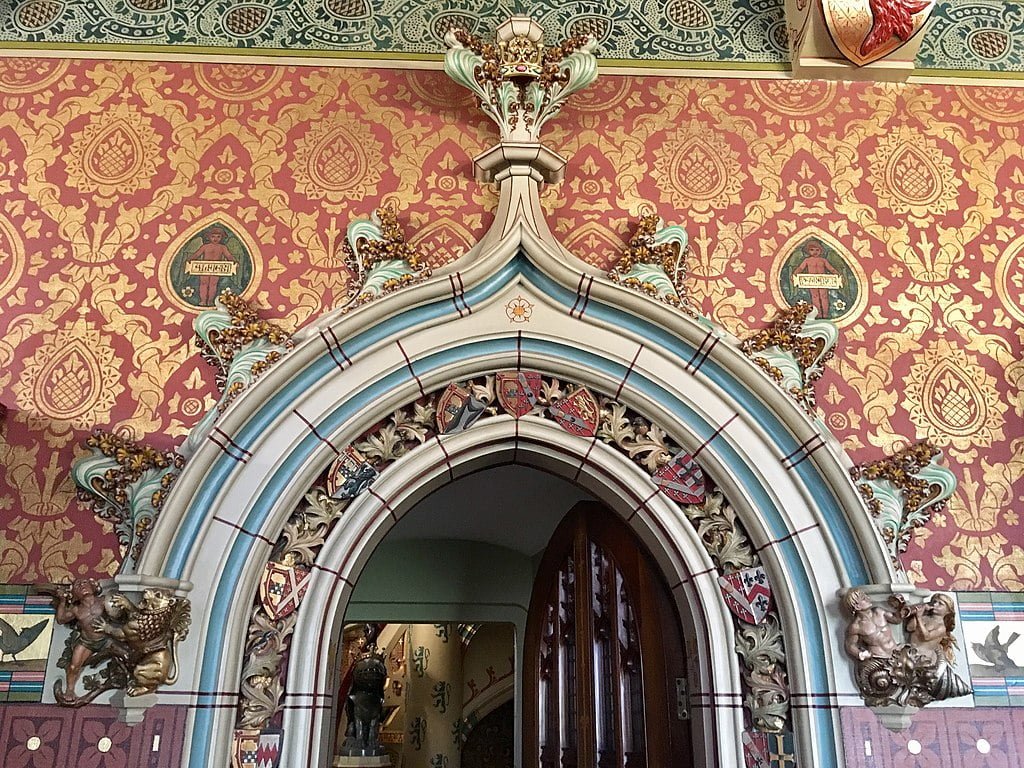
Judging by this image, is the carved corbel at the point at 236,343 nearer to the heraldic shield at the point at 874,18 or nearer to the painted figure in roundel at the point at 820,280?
the painted figure in roundel at the point at 820,280

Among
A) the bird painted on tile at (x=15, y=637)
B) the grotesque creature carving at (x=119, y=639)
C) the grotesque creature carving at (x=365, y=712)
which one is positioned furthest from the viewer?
the grotesque creature carving at (x=365, y=712)

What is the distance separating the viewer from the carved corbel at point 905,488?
2561 mm

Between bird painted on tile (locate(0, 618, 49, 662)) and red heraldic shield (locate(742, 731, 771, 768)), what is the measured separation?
2.03m

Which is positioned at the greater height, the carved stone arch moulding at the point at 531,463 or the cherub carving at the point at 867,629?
the carved stone arch moulding at the point at 531,463

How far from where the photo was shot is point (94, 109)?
9.89 ft

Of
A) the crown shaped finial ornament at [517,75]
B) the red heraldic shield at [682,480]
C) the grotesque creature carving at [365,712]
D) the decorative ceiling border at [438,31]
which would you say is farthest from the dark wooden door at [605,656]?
the grotesque creature carving at [365,712]

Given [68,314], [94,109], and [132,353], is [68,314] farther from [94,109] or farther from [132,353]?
[94,109]

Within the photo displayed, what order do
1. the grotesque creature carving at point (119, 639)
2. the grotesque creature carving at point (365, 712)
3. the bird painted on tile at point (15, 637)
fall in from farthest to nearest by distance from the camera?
1. the grotesque creature carving at point (365, 712)
2. the bird painted on tile at point (15, 637)
3. the grotesque creature carving at point (119, 639)

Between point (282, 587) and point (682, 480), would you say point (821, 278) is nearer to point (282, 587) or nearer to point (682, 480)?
point (682, 480)

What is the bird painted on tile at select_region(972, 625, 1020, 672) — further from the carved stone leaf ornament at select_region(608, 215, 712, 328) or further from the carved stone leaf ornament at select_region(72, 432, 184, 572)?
the carved stone leaf ornament at select_region(72, 432, 184, 572)

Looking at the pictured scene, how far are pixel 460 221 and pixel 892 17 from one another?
1.65m

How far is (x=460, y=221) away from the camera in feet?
9.53

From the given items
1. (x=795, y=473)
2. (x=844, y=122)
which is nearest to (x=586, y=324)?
(x=795, y=473)

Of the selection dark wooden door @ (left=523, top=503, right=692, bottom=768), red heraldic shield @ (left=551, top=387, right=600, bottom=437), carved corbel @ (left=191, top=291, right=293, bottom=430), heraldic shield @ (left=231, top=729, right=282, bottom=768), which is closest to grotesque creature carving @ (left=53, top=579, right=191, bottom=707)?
heraldic shield @ (left=231, top=729, right=282, bottom=768)
